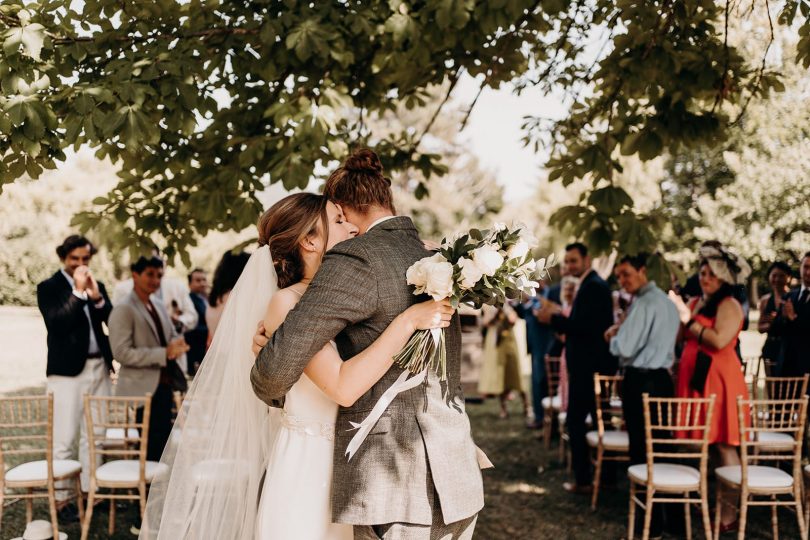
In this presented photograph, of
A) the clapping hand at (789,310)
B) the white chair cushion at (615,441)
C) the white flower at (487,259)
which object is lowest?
the white chair cushion at (615,441)

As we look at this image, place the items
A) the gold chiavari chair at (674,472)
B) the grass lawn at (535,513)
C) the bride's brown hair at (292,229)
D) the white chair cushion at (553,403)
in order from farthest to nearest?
the white chair cushion at (553,403), the grass lawn at (535,513), the gold chiavari chair at (674,472), the bride's brown hair at (292,229)

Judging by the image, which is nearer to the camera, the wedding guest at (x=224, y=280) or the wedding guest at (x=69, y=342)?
the wedding guest at (x=224, y=280)

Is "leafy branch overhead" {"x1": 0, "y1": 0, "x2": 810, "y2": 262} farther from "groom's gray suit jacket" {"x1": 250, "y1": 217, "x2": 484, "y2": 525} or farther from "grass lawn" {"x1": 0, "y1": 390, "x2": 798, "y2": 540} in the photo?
"grass lawn" {"x1": 0, "y1": 390, "x2": 798, "y2": 540}

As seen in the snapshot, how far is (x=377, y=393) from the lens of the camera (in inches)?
92.4

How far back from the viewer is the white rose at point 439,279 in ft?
6.93

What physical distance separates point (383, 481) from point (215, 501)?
3.45 ft

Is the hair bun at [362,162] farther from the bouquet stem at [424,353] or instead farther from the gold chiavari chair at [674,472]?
the gold chiavari chair at [674,472]

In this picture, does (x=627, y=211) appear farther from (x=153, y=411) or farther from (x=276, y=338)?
(x=153, y=411)

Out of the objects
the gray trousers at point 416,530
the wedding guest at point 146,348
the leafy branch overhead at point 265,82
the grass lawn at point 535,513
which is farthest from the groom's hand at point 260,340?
the grass lawn at point 535,513

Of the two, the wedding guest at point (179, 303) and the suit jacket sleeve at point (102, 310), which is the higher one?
the wedding guest at point (179, 303)

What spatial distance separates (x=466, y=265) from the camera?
2154 mm

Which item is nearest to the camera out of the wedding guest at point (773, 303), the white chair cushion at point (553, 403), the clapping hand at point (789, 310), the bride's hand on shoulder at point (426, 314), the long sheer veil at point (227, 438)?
the bride's hand on shoulder at point (426, 314)

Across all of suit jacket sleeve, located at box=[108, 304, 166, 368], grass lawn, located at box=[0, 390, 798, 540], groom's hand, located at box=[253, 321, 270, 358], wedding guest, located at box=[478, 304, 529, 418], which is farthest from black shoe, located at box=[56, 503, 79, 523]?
wedding guest, located at box=[478, 304, 529, 418]

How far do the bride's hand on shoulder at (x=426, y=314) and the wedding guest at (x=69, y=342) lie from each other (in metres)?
4.68
